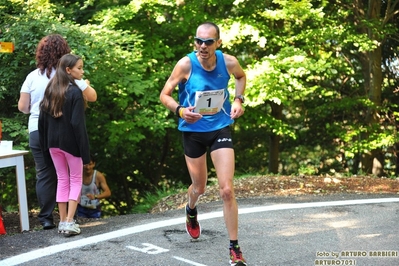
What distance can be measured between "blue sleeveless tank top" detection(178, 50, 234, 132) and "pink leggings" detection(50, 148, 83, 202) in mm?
1543

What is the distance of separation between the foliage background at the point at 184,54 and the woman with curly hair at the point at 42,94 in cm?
185

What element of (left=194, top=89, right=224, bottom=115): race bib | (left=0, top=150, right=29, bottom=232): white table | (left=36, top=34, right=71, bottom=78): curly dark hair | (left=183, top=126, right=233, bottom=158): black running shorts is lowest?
(left=0, top=150, right=29, bottom=232): white table

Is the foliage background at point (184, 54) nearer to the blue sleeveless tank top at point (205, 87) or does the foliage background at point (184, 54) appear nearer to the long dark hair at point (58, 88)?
the long dark hair at point (58, 88)

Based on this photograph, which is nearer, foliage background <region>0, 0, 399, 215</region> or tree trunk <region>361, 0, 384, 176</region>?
foliage background <region>0, 0, 399, 215</region>

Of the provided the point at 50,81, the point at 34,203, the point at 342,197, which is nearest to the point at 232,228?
the point at 50,81

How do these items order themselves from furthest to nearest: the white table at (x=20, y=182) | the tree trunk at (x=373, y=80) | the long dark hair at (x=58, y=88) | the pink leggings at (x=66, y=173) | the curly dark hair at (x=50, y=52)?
the tree trunk at (x=373, y=80) < the white table at (x=20, y=182) < the curly dark hair at (x=50, y=52) < the pink leggings at (x=66, y=173) < the long dark hair at (x=58, y=88)

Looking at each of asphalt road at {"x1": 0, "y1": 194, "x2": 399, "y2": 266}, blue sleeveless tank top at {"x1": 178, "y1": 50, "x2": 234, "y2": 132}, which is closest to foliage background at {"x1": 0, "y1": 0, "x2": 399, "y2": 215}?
asphalt road at {"x1": 0, "y1": 194, "x2": 399, "y2": 266}

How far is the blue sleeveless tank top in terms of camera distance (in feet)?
18.5

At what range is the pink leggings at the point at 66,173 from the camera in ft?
22.1

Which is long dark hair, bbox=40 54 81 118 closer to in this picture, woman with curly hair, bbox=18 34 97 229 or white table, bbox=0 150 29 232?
woman with curly hair, bbox=18 34 97 229

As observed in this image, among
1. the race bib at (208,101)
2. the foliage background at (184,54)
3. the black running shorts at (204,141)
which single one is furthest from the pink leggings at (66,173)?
the foliage background at (184,54)

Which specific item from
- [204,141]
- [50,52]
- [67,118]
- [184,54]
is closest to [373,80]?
[184,54]

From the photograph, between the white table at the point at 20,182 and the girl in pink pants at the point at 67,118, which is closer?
the girl in pink pants at the point at 67,118

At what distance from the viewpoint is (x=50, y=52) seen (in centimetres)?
699
